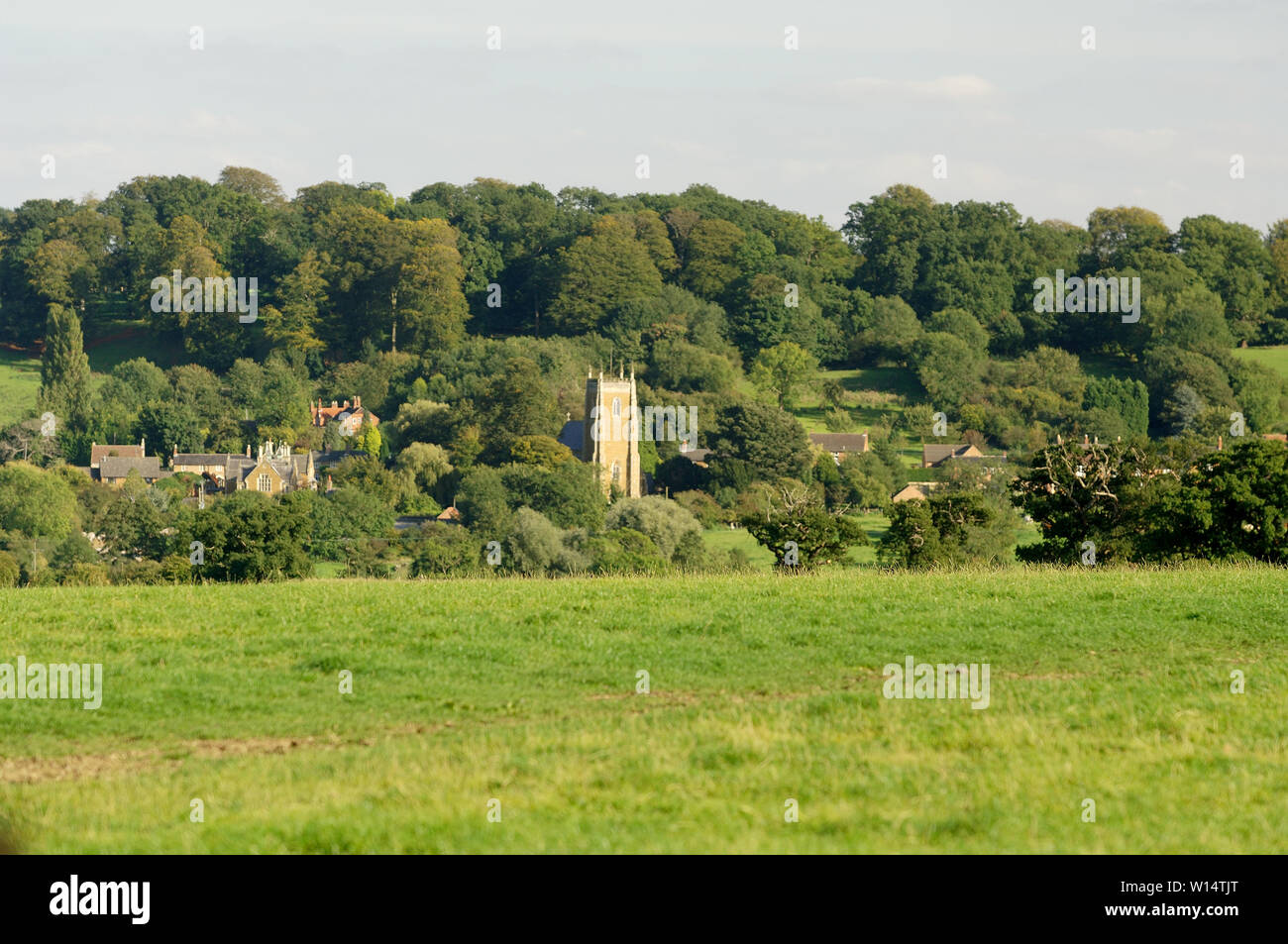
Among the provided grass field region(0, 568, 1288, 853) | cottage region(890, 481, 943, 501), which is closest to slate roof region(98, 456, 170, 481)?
cottage region(890, 481, 943, 501)

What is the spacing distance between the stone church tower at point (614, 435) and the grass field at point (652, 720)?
85.7 m

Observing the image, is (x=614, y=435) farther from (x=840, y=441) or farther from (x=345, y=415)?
(x=345, y=415)

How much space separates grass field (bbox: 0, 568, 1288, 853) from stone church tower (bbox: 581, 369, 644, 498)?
85671mm

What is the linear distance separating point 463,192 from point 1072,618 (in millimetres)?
175413

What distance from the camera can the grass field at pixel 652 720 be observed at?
9961mm

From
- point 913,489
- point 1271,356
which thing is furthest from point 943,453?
point 1271,356

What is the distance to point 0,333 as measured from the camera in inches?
6225

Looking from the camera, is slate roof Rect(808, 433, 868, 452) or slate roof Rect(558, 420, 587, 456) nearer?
slate roof Rect(808, 433, 868, 452)

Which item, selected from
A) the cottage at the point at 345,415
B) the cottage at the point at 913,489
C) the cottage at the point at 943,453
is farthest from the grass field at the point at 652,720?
the cottage at the point at 345,415

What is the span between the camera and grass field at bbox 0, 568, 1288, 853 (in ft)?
32.7

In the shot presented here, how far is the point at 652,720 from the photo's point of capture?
537 inches

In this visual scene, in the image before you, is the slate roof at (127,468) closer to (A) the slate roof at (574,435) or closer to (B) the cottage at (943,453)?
(A) the slate roof at (574,435)

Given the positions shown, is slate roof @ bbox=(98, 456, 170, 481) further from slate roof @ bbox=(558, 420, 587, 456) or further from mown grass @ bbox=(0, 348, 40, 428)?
slate roof @ bbox=(558, 420, 587, 456)
